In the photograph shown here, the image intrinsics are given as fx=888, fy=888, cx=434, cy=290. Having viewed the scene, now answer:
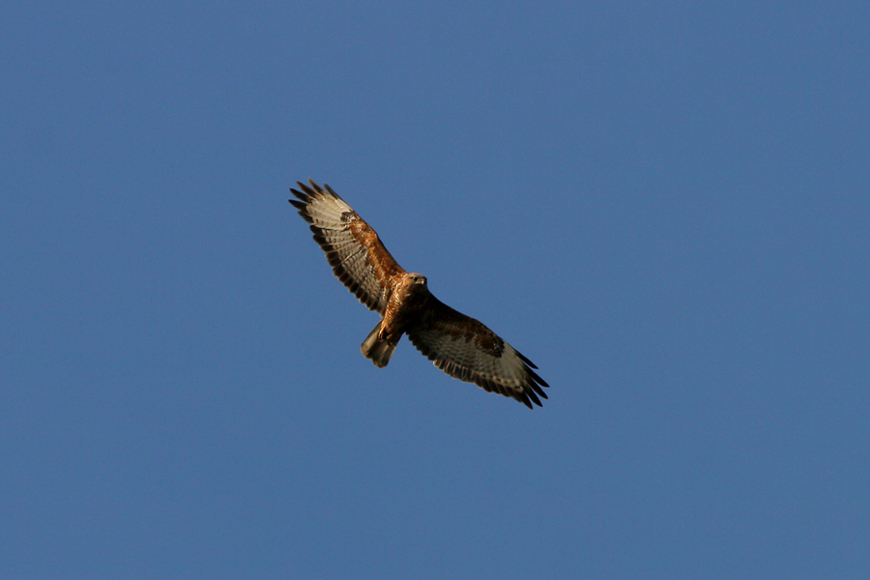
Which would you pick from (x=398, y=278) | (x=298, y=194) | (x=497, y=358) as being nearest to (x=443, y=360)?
(x=497, y=358)

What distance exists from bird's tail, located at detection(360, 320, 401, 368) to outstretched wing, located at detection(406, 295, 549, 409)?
2.06 feet

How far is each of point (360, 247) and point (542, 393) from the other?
14.8ft

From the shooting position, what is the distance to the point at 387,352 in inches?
631

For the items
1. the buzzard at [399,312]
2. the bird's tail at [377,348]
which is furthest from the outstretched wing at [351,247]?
the bird's tail at [377,348]

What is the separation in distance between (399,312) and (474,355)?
196 centimetres

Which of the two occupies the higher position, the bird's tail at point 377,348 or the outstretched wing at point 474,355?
the outstretched wing at point 474,355

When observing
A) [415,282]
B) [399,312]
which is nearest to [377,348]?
[399,312]

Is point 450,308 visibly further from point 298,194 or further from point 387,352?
point 298,194

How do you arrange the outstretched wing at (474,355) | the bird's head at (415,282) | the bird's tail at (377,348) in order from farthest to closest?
the outstretched wing at (474,355), the bird's tail at (377,348), the bird's head at (415,282)

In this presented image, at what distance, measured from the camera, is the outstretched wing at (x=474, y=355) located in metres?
16.2

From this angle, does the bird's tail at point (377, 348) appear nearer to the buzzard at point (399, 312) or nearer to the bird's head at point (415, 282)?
the buzzard at point (399, 312)

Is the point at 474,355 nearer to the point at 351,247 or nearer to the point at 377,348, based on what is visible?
the point at 377,348

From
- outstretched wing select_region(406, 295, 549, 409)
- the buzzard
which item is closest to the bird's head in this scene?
the buzzard

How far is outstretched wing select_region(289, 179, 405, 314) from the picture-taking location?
15703 millimetres
